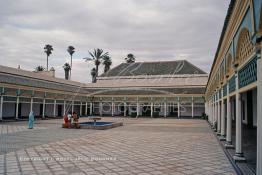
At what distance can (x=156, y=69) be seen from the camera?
163 feet

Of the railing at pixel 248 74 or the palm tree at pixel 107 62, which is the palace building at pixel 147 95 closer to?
the railing at pixel 248 74

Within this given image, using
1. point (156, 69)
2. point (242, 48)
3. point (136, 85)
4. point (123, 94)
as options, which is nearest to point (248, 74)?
point (242, 48)

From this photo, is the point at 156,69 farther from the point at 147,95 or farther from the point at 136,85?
the point at 147,95

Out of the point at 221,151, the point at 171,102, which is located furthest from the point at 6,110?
the point at 221,151

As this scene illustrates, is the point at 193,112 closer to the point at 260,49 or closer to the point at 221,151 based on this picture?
the point at 221,151

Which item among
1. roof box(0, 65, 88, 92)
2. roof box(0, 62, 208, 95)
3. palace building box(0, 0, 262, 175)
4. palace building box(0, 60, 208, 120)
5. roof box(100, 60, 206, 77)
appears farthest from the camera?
roof box(100, 60, 206, 77)

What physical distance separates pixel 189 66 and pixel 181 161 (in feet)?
135

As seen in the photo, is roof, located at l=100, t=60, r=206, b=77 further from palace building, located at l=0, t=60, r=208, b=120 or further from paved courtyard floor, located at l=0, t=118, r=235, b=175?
paved courtyard floor, located at l=0, t=118, r=235, b=175

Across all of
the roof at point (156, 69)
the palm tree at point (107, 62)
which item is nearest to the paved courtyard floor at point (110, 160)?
the roof at point (156, 69)

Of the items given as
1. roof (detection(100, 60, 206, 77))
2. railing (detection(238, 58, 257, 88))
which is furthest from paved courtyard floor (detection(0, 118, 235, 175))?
roof (detection(100, 60, 206, 77))

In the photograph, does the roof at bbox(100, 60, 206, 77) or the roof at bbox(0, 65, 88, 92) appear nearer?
the roof at bbox(0, 65, 88, 92)

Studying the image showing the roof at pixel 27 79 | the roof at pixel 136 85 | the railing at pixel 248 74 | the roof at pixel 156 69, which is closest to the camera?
the railing at pixel 248 74

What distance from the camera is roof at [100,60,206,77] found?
152ft

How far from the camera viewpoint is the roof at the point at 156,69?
152 feet
